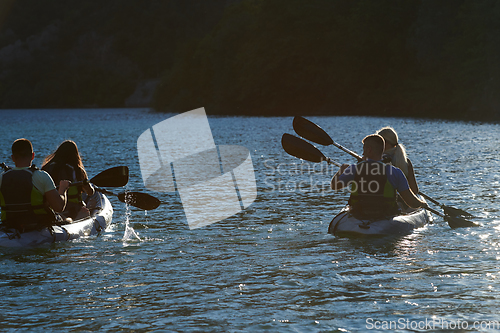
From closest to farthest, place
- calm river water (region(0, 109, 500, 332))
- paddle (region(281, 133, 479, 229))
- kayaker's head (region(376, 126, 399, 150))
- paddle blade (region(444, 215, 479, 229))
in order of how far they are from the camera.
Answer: calm river water (region(0, 109, 500, 332))
kayaker's head (region(376, 126, 399, 150))
paddle blade (region(444, 215, 479, 229))
paddle (region(281, 133, 479, 229))

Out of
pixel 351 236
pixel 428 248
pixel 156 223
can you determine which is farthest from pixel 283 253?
pixel 156 223

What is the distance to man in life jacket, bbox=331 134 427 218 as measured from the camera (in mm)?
9164

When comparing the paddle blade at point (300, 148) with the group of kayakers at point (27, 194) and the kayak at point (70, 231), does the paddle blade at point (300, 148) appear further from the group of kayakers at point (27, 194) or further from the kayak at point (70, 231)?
the group of kayakers at point (27, 194)

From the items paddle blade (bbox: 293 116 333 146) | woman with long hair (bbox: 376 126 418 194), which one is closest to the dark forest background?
paddle blade (bbox: 293 116 333 146)

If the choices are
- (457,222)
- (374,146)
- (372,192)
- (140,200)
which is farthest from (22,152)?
(457,222)

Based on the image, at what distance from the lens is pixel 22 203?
361 inches

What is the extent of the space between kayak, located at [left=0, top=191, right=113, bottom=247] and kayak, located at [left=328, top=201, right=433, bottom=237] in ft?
13.0

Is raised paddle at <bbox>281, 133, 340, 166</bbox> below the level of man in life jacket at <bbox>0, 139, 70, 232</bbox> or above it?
above

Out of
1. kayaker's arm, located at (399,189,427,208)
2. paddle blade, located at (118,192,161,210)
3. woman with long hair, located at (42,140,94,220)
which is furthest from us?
paddle blade, located at (118,192,161,210)

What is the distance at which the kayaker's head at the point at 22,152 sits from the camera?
→ 8.72m

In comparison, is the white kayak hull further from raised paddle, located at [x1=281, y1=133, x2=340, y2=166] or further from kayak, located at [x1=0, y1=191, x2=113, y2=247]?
kayak, located at [x1=0, y1=191, x2=113, y2=247]

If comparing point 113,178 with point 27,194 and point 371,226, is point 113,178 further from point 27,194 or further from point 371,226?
point 371,226

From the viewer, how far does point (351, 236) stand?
9.78m

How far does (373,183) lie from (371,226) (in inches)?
28.4
